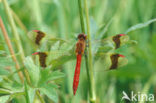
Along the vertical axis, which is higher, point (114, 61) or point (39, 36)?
point (39, 36)

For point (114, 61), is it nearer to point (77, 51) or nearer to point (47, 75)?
point (77, 51)

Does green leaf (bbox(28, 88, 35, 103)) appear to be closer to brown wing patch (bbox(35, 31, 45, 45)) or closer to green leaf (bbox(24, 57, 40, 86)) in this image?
green leaf (bbox(24, 57, 40, 86))

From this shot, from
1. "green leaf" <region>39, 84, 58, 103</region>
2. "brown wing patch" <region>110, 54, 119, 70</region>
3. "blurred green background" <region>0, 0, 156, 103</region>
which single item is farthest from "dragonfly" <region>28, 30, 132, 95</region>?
"blurred green background" <region>0, 0, 156, 103</region>

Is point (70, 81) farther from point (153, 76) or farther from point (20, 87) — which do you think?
point (20, 87)

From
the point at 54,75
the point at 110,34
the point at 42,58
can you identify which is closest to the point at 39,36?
the point at 42,58

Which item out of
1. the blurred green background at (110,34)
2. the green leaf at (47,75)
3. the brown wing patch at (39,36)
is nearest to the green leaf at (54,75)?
the green leaf at (47,75)

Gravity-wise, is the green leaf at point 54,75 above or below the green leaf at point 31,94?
above

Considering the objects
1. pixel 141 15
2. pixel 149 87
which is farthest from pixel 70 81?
pixel 141 15

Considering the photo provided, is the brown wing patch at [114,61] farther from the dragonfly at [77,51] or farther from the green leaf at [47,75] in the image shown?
the green leaf at [47,75]
